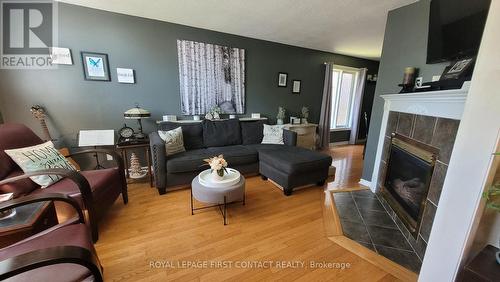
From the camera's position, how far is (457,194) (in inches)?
40.8

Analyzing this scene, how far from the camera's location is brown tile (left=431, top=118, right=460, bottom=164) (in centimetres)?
138

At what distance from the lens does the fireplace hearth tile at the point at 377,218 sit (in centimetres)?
192

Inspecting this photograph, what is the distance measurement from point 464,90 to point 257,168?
2302mm

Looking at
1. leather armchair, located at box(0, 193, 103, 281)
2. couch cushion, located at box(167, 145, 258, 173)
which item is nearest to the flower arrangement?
couch cushion, located at box(167, 145, 258, 173)

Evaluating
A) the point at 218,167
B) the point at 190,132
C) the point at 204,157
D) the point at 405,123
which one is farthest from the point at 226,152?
the point at 405,123

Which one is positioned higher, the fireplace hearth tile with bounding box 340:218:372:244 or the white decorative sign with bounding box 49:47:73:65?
the white decorative sign with bounding box 49:47:73:65

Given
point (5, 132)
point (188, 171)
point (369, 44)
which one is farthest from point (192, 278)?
point (369, 44)

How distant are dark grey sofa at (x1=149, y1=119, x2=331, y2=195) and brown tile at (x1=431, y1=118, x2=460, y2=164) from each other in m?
1.20

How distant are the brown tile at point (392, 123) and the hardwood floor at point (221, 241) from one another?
115 centimetres

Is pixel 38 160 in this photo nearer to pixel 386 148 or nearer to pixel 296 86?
pixel 386 148

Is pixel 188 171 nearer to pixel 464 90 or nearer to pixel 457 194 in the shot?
pixel 457 194

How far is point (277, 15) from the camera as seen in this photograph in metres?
2.53

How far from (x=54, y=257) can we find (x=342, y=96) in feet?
18.3

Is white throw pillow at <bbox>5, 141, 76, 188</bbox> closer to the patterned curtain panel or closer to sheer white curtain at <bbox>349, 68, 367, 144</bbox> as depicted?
the patterned curtain panel
